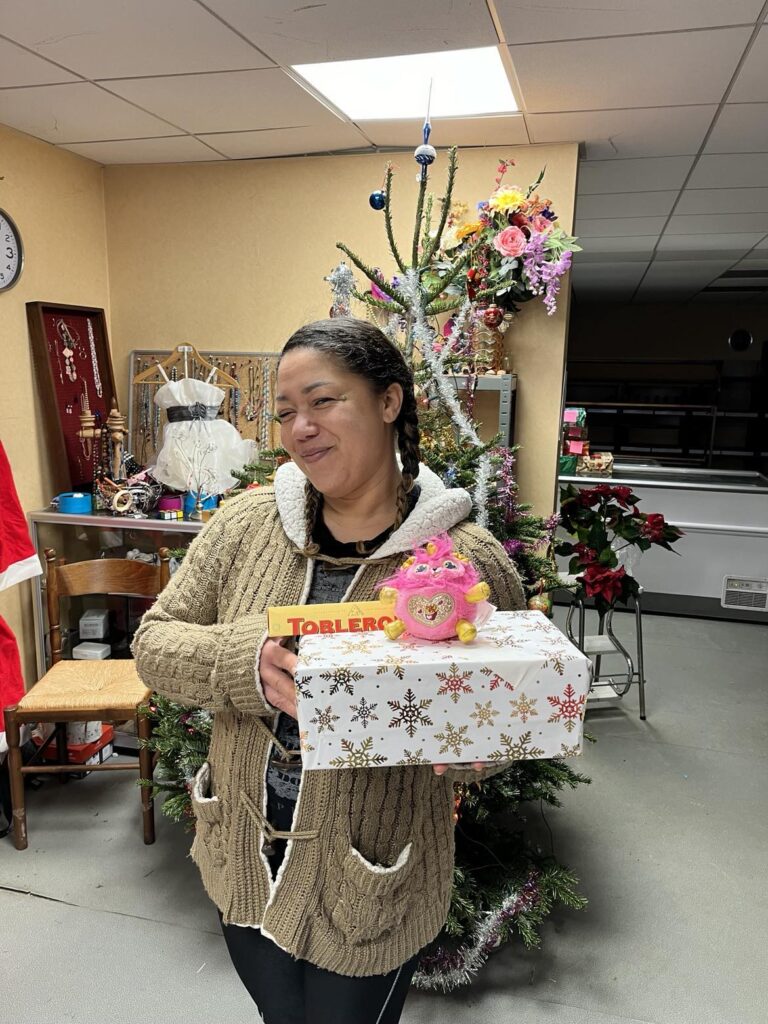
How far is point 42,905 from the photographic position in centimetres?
216

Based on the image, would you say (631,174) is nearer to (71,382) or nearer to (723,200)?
(723,200)

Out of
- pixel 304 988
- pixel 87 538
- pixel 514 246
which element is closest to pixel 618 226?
pixel 514 246

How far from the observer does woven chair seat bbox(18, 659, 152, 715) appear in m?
2.41

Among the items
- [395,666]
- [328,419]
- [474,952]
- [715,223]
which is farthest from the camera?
[715,223]

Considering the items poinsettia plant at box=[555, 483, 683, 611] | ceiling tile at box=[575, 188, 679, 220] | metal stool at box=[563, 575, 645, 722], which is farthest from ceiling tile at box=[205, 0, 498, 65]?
metal stool at box=[563, 575, 645, 722]

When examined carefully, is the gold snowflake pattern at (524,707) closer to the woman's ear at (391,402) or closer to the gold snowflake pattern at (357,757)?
the gold snowflake pattern at (357,757)

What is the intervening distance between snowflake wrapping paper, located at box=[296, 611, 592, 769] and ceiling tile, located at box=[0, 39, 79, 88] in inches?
75.3

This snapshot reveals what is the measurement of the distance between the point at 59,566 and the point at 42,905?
1.17 m

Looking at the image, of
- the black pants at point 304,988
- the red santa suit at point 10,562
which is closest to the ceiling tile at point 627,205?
the red santa suit at point 10,562

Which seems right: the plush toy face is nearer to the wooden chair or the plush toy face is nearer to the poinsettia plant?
the wooden chair

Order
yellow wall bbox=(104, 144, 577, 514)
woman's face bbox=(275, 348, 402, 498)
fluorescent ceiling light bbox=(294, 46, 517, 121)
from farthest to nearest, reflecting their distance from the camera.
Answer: yellow wall bbox=(104, 144, 577, 514), fluorescent ceiling light bbox=(294, 46, 517, 121), woman's face bbox=(275, 348, 402, 498)

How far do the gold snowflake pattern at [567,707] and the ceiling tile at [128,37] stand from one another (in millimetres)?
1701

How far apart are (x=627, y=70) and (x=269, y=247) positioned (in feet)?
5.11

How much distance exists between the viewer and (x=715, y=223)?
424 cm
